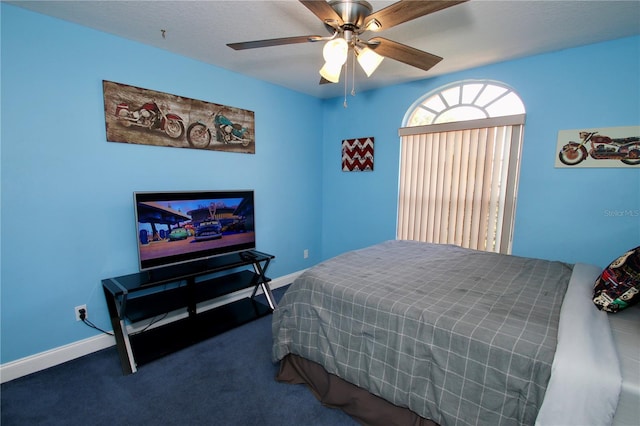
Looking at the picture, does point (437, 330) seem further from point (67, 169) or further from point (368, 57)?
point (67, 169)

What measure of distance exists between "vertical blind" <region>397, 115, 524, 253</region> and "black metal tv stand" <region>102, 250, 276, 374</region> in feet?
6.11

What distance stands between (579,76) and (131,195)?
3836 millimetres

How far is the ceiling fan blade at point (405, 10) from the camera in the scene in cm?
123

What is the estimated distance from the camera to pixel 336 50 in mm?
1490

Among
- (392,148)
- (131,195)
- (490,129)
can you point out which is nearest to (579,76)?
(490,129)

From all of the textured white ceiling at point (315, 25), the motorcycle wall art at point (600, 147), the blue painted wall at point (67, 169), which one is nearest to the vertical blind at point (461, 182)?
the motorcycle wall art at point (600, 147)

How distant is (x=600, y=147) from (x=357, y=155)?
7.46ft

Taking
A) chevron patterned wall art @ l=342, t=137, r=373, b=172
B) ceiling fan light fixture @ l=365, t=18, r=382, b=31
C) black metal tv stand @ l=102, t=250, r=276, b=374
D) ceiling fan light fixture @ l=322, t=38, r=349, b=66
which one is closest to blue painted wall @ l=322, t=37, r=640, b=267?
chevron patterned wall art @ l=342, t=137, r=373, b=172

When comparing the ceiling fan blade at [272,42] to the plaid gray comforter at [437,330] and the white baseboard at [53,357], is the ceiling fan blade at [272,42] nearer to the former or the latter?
the plaid gray comforter at [437,330]

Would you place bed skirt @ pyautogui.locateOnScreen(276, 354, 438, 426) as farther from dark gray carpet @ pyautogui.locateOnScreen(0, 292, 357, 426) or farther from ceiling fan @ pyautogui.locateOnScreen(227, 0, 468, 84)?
ceiling fan @ pyautogui.locateOnScreen(227, 0, 468, 84)

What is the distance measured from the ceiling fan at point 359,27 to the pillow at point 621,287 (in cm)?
148

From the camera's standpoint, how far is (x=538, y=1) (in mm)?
1703

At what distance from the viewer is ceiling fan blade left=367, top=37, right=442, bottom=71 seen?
1.61 m

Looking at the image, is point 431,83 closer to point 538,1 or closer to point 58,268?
point 538,1
